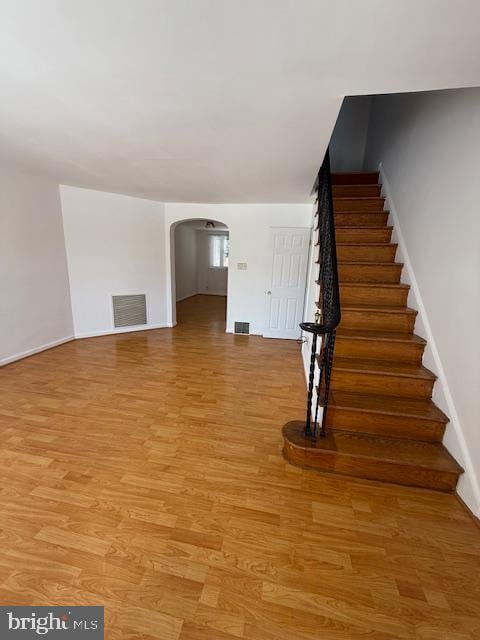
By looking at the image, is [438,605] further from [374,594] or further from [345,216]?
[345,216]

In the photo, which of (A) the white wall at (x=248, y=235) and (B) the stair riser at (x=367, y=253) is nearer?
(B) the stair riser at (x=367, y=253)

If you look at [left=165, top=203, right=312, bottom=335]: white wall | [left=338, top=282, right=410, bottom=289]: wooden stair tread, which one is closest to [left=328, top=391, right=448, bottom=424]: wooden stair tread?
[left=338, top=282, right=410, bottom=289]: wooden stair tread

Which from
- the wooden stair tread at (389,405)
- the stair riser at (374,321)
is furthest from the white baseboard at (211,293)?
the wooden stair tread at (389,405)

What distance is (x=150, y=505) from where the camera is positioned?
5.79 ft

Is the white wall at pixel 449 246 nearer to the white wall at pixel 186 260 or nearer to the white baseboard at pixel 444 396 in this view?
the white baseboard at pixel 444 396

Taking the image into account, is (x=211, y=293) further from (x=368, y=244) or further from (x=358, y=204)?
(x=368, y=244)

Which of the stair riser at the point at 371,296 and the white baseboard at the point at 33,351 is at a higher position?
the stair riser at the point at 371,296

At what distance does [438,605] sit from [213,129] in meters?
3.16

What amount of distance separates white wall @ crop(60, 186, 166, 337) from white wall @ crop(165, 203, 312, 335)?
402mm

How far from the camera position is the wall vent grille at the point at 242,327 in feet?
18.1

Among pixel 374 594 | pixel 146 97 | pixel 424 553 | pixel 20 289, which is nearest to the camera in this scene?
pixel 374 594

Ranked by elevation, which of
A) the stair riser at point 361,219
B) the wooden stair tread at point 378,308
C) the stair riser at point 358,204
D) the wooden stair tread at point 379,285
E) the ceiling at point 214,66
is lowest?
the wooden stair tread at point 378,308

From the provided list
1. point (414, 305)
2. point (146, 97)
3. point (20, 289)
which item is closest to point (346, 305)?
point (414, 305)

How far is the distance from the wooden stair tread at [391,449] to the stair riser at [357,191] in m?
3.27
